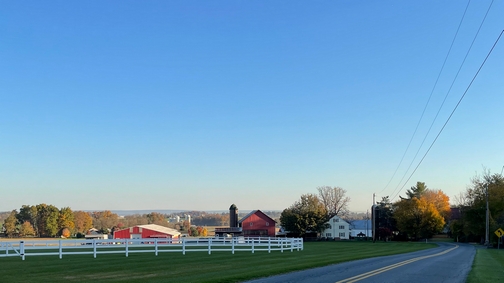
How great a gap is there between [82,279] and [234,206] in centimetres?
7451

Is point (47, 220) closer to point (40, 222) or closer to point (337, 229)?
point (40, 222)

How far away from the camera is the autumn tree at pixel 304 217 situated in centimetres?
8800

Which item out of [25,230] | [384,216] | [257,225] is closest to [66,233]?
[25,230]

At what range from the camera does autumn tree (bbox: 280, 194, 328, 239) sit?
88000mm

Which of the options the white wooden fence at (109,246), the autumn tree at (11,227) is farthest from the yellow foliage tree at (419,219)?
the autumn tree at (11,227)

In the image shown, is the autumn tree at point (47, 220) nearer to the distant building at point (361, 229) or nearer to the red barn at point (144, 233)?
A: the red barn at point (144, 233)

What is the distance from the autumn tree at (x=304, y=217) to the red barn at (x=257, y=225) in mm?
4283

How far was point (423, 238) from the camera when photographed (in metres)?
90.6

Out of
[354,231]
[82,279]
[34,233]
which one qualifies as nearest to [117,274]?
[82,279]

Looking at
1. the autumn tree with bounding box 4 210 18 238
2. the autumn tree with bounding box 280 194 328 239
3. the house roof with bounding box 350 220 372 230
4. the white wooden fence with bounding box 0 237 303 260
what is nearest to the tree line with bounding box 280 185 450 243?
the autumn tree with bounding box 280 194 328 239

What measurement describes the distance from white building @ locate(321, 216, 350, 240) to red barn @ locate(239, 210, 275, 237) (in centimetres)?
2060

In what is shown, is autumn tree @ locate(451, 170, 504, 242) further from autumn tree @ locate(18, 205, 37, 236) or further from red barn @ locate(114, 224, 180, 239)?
autumn tree @ locate(18, 205, 37, 236)

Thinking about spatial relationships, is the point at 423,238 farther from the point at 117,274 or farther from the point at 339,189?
the point at 117,274

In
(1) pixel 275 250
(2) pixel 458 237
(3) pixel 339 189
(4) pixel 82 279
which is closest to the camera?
(4) pixel 82 279
